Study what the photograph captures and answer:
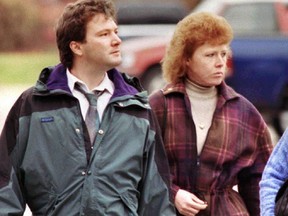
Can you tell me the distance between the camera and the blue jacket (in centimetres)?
538

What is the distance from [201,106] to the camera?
6.25 m

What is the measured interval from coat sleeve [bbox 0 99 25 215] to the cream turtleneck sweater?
1076mm

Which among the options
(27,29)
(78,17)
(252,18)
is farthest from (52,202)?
(27,29)

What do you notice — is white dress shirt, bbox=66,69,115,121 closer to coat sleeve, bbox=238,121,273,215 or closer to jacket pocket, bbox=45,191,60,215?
jacket pocket, bbox=45,191,60,215

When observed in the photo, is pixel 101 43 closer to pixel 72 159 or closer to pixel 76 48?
pixel 76 48

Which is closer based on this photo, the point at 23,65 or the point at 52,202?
the point at 52,202

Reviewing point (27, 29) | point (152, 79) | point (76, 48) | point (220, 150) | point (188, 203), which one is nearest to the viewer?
point (76, 48)

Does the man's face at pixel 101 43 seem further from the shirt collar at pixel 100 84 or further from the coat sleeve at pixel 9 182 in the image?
the coat sleeve at pixel 9 182

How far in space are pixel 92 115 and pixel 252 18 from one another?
38.9 feet

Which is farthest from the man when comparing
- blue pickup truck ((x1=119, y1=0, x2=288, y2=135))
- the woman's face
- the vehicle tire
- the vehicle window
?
the vehicle tire

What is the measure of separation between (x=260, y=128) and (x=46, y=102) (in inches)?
50.6

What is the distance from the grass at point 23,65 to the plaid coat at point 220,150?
1756 cm

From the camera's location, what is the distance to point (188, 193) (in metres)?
6.04

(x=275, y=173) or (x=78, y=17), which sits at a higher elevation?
(x=78, y=17)
